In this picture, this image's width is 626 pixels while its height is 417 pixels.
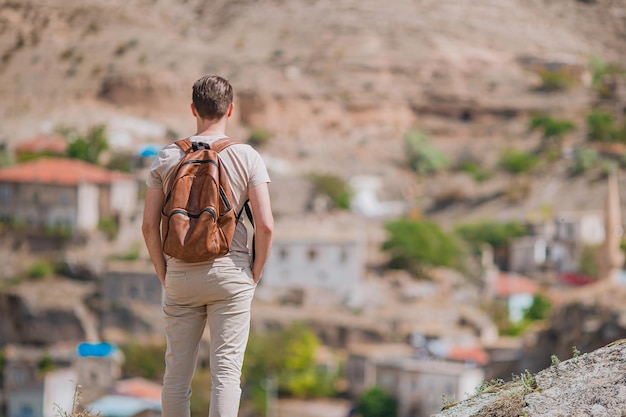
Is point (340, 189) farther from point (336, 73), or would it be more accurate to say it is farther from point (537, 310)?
point (336, 73)

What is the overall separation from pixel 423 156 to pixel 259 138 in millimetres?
7285

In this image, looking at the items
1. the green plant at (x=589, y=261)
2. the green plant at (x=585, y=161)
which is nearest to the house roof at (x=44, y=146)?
the green plant at (x=589, y=261)

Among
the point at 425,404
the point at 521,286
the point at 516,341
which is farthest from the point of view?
the point at 521,286

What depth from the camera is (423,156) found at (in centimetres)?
6038

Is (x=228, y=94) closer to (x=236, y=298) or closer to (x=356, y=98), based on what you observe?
(x=236, y=298)

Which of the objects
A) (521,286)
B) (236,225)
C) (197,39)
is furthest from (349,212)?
(236,225)

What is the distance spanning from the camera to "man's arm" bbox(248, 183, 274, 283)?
5.99m

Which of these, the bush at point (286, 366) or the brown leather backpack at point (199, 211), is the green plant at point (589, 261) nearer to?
the bush at point (286, 366)

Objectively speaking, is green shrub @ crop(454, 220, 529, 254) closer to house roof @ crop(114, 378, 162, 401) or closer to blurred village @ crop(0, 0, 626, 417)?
blurred village @ crop(0, 0, 626, 417)

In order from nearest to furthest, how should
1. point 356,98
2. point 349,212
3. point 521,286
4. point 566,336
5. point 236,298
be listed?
point 236,298, point 566,336, point 521,286, point 349,212, point 356,98

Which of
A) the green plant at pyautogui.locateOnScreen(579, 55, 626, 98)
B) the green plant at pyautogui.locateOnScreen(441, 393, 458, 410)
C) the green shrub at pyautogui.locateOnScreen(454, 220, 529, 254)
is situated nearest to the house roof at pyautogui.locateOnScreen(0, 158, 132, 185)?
the green shrub at pyautogui.locateOnScreen(454, 220, 529, 254)

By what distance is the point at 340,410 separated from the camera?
109 feet

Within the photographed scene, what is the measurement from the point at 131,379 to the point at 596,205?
2460 cm

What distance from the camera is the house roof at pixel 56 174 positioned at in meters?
44.3
